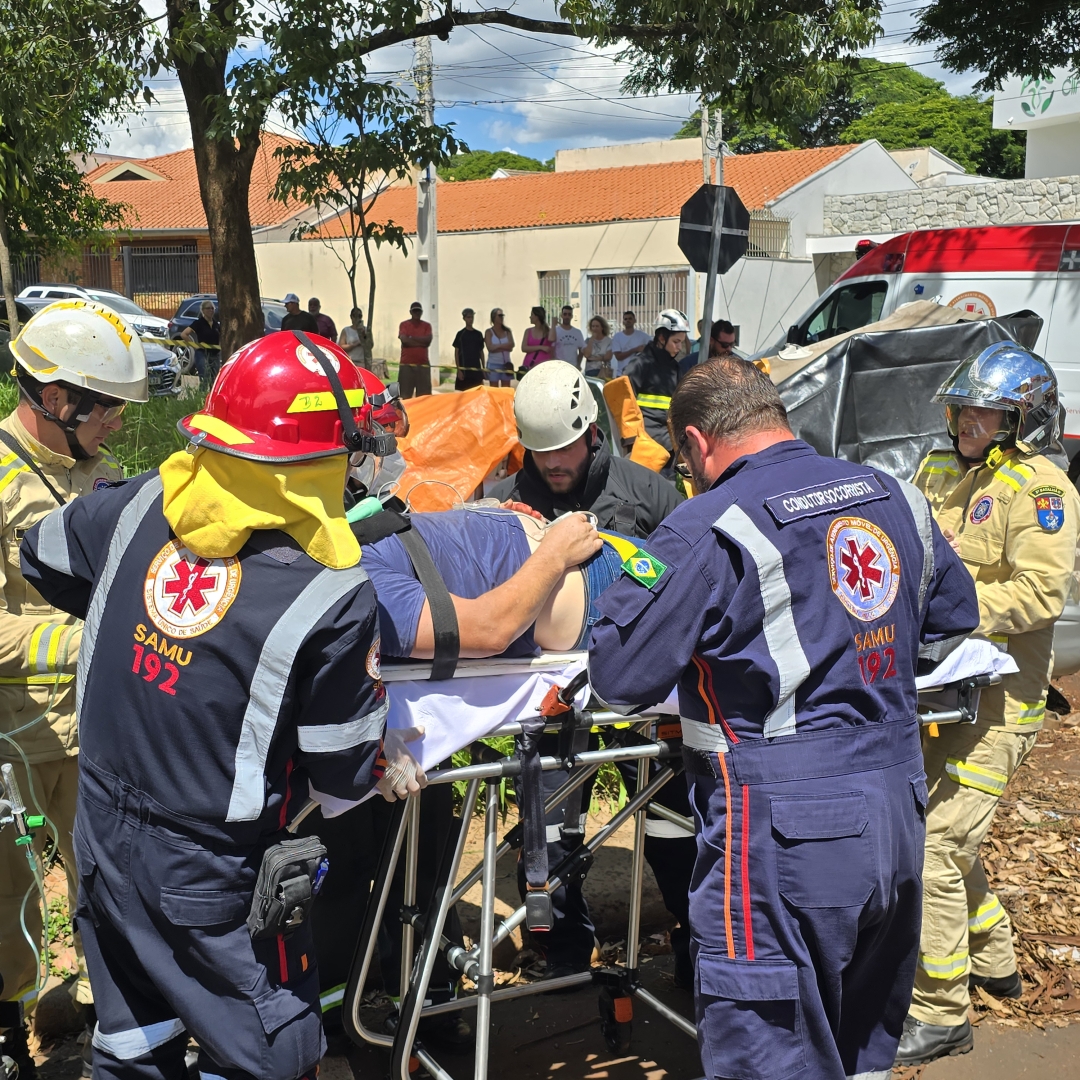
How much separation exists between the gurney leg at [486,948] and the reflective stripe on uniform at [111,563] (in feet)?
3.45

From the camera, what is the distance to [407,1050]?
300 cm

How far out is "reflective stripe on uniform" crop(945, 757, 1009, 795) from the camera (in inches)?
142

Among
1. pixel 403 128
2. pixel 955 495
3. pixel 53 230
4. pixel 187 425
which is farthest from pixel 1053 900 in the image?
pixel 53 230

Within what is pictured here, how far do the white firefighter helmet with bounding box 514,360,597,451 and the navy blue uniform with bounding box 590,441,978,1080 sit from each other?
160 cm

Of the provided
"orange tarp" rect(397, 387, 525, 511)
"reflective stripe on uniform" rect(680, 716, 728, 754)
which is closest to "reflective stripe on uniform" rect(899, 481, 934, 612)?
"reflective stripe on uniform" rect(680, 716, 728, 754)

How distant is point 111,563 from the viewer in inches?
90.2

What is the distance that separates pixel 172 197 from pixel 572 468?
40536 mm

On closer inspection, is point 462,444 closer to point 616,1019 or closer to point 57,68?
point 616,1019

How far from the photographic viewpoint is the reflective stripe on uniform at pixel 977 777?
3.61 m

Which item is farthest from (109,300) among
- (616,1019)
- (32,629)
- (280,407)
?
(280,407)

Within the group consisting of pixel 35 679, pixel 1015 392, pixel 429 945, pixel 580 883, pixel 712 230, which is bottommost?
pixel 580 883

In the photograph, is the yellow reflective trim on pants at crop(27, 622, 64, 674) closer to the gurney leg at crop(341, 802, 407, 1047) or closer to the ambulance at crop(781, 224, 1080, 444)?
the gurney leg at crop(341, 802, 407, 1047)

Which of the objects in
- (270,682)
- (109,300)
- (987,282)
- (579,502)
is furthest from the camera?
(109,300)

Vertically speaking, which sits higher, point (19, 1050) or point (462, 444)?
point (462, 444)
